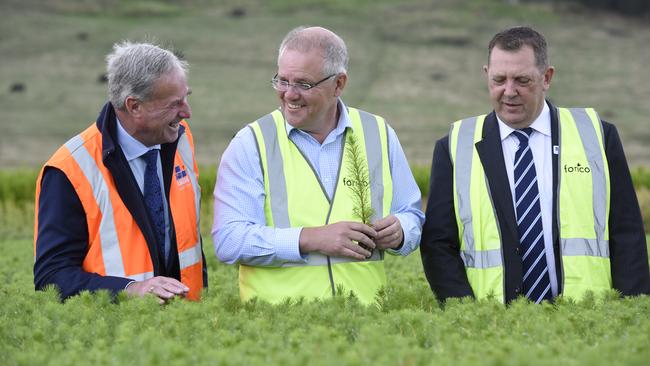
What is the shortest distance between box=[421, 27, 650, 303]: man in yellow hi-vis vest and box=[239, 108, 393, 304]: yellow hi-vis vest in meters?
0.43

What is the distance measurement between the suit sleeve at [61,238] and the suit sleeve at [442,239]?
1.71 metres

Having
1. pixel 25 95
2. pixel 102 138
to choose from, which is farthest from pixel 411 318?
pixel 25 95

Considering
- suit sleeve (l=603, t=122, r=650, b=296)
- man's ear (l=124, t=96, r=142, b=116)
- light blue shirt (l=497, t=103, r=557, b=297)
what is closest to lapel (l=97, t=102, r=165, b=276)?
man's ear (l=124, t=96, r=142, b=116)

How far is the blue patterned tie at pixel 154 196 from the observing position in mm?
5805

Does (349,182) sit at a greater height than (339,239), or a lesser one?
greater

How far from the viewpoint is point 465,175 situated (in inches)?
233

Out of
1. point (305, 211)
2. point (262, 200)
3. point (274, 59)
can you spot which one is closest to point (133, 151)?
point (262, 200)

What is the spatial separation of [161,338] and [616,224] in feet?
9.60

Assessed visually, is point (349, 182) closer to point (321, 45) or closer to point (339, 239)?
point (339, 239)

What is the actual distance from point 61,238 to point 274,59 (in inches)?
2102

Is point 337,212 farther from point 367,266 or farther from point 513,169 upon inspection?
point 513,169

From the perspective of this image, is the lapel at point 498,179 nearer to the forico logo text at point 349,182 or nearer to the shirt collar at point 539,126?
the shirt collar at point 539,126

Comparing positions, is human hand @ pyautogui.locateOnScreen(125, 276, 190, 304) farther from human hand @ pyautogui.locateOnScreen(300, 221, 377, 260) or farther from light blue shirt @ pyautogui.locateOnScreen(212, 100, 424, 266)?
human hand @ pyautogui.locateOnScreen(300, 221, 377, 260)

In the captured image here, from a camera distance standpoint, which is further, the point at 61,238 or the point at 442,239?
the point at 442,239
